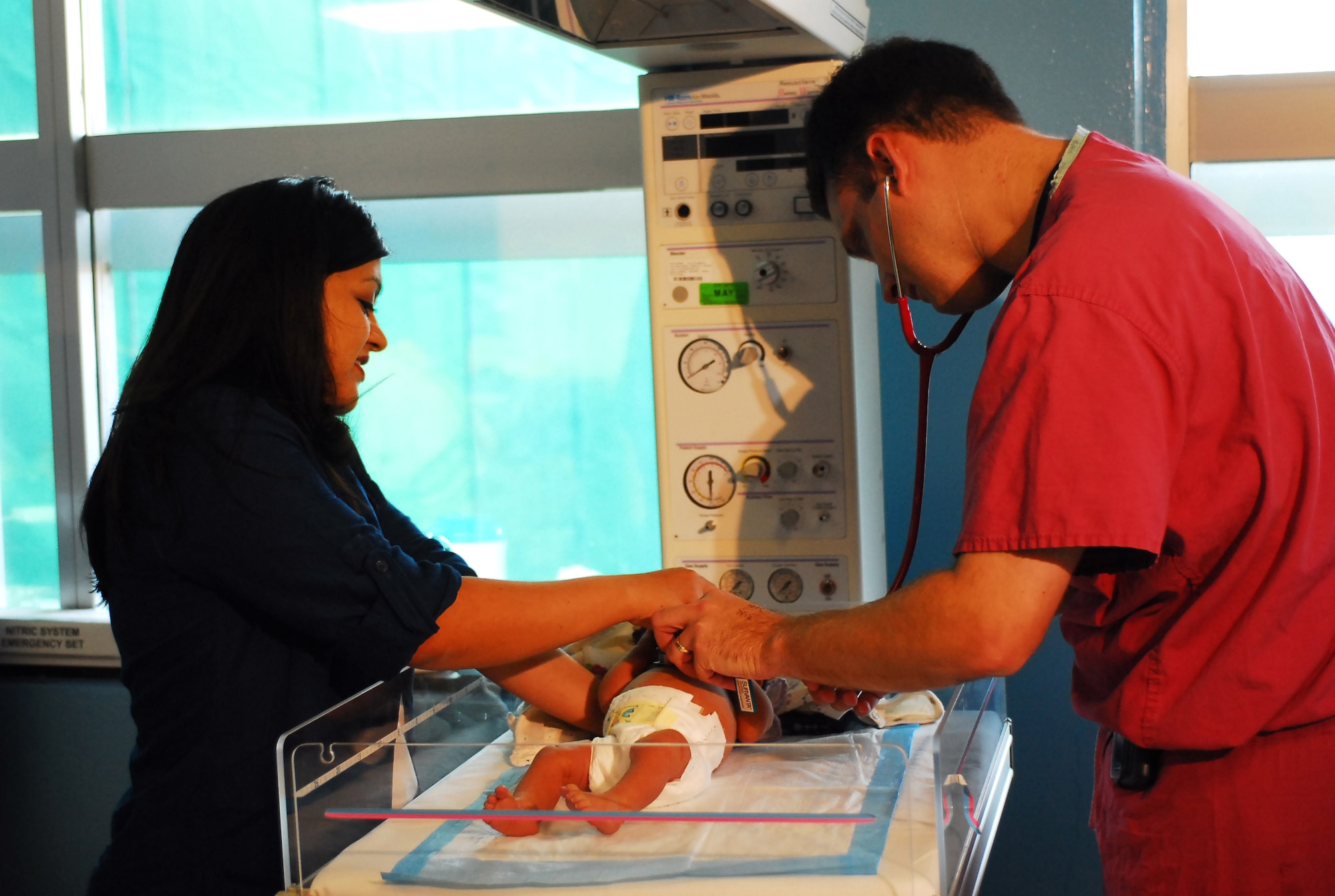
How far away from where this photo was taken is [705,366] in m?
1.90

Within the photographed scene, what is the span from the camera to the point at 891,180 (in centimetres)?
133

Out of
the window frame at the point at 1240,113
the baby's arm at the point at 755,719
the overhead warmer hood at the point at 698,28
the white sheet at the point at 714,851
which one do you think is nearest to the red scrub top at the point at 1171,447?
A: the white sheet at the point at 714,851

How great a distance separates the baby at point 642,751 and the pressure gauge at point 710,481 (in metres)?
0.36

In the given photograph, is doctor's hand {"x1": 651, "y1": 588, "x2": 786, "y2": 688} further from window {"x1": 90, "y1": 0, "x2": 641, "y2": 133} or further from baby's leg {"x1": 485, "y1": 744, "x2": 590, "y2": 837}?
window {"x1": 90, "y1": 0, "x2": 641, "y2": 133}

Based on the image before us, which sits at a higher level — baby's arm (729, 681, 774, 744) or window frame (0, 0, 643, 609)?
window frame (0, 0, 643, 609)

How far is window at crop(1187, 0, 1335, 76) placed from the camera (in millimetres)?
2342

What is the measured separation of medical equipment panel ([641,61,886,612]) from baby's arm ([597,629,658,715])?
0.84 feet

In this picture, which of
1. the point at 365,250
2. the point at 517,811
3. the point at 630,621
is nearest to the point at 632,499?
the point at 630,621

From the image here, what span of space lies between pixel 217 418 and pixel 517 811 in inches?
21.2

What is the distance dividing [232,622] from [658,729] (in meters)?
0.51

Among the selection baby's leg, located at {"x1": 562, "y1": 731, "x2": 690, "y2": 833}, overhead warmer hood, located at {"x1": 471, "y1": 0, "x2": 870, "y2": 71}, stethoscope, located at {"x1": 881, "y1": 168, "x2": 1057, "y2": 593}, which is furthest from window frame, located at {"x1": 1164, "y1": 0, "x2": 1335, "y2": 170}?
baby's leg, located at {"x1": 562, "y1": 731, "x2": 690, "y2": 833}

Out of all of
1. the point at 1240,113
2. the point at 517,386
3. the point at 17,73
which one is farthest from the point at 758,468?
the point at 17,73

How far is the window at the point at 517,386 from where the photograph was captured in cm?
271

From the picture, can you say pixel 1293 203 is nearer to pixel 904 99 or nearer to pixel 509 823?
pixel 904 99
